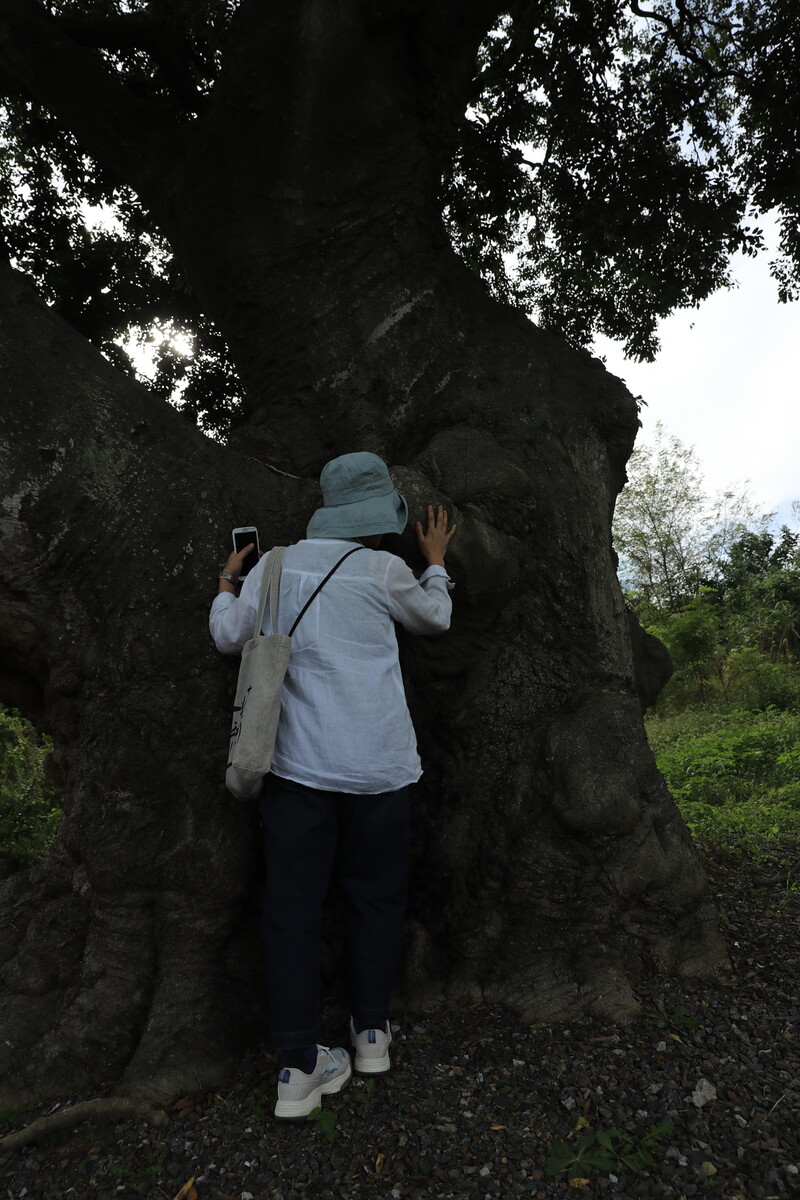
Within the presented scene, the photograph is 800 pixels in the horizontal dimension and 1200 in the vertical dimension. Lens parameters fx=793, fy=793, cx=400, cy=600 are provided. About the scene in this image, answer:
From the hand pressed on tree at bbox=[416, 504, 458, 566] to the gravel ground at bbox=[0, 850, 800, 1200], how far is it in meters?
1.90

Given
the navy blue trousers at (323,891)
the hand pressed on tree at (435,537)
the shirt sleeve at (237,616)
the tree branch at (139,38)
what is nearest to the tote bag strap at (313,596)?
the shirt sleeve at (237,616)

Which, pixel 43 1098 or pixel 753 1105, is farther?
pixel 43 1098

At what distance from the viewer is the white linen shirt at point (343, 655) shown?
9.44 ft

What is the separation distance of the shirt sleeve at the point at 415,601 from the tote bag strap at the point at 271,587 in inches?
16.6

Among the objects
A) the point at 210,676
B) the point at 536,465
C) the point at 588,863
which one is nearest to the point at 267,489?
the point at 210,676

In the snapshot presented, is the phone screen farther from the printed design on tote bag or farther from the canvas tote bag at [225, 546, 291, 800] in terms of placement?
the printed design on tote bag

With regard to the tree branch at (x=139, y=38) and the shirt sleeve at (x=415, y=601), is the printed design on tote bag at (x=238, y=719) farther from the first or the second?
the tree branch at (x=139, y=38)

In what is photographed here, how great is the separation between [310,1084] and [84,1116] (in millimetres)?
780

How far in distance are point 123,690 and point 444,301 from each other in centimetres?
271

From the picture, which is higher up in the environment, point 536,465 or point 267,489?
point 536,465

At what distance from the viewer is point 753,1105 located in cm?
260

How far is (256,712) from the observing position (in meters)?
2.79

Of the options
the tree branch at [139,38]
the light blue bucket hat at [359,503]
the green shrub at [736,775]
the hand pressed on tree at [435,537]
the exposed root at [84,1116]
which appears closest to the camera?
the exposed root at [84,1116]

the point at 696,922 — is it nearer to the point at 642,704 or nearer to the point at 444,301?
the point at 642,704
